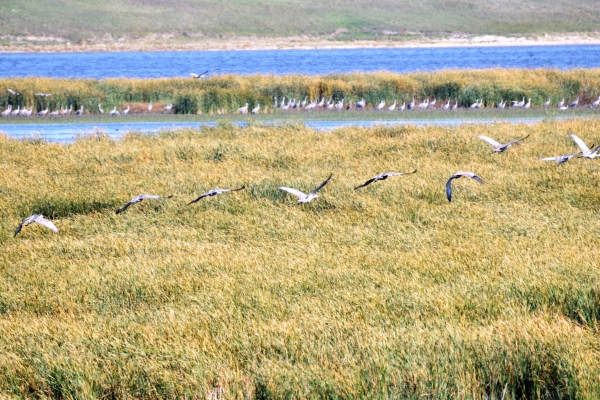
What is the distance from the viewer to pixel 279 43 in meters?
112

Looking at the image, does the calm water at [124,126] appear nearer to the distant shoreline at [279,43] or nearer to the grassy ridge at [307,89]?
the grassy ridge at [307,89]

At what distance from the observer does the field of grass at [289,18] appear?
367 ft

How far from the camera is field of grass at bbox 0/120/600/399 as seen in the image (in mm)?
6867

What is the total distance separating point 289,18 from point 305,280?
116 meters

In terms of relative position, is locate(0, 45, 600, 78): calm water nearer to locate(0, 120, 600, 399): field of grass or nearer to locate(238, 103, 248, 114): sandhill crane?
locate(238, 103, 248, 114): sandhill crane

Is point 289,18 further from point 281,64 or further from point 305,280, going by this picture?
point 305,280

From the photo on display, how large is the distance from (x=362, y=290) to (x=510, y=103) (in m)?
25.2

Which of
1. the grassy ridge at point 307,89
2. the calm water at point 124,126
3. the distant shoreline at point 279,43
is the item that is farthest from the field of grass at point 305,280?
the distant shoreline at point 279,43

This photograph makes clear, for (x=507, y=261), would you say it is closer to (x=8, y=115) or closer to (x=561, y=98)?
(x=561, y=98)

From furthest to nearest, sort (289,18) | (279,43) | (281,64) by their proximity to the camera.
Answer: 1. (289,18)
2. (279,43)
3. (281,64)

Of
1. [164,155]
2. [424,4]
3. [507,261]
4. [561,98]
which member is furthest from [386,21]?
[507,261]

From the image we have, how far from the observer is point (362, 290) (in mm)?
8875

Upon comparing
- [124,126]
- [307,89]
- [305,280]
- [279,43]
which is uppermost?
[305,280]

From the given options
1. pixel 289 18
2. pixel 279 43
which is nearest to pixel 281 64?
pixel 279 43
